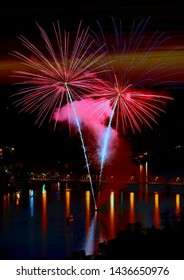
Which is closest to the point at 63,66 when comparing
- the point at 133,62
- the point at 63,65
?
the point at 63,65

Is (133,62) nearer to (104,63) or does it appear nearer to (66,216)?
(104,63)

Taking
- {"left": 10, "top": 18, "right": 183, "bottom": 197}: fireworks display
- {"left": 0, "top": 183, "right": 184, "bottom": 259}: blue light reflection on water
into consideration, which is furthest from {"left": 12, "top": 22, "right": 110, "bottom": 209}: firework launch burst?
{"left": 0, "top": 183, "right": 184, "bottom": 259}: blue light reflection on water

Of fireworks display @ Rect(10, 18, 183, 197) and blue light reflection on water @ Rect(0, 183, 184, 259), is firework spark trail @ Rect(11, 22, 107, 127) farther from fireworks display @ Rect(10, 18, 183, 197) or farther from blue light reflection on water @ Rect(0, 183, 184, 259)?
blue light reflection on water @ Rect(0, 183, 184, 259)

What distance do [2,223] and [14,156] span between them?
167 inches

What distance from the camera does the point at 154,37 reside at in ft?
12.0

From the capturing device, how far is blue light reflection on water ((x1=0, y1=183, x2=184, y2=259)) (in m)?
5.90

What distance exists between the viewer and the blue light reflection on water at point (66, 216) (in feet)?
19.4

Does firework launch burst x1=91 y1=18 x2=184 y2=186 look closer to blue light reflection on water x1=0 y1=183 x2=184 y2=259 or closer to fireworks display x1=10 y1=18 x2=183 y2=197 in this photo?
fireworks display x1=10 y1=18 x2=183 y2=197

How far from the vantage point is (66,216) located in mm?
8211

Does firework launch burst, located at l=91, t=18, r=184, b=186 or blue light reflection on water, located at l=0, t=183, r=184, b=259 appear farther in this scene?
blue light reflection on water, located at l=0, t=183, r=184, b=259

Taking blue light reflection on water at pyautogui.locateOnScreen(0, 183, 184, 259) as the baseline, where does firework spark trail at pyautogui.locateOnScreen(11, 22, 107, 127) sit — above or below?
above

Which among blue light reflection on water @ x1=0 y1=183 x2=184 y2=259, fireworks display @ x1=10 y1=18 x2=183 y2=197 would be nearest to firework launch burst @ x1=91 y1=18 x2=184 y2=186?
fireworks display @ x1=10 y1=18 x2=183 y2=197
